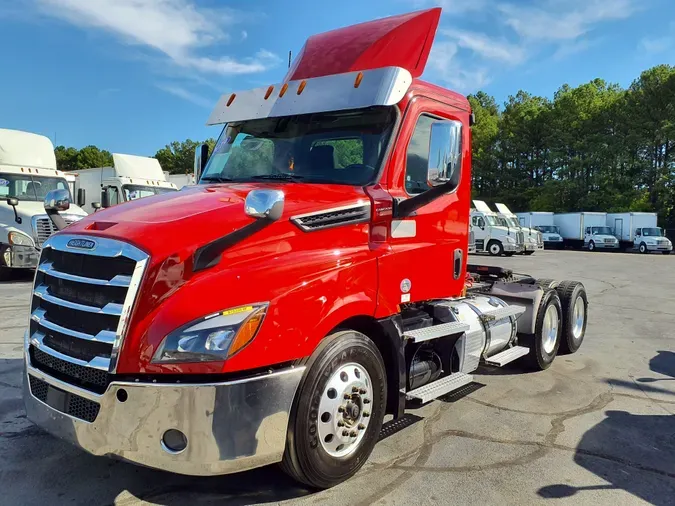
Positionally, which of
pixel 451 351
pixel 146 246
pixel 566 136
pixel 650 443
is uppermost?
pixel 566 136

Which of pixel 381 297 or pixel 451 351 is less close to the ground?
pixel 381 297

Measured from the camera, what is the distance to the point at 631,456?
401 cm

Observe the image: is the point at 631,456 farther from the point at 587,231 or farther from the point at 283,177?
the point at 587,231

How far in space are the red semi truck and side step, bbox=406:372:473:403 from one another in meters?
0.02

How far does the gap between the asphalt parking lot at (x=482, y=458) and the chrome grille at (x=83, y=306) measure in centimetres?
85

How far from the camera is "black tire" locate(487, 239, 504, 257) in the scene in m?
28.7

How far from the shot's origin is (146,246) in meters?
2.85

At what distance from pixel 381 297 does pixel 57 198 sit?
2486 mm

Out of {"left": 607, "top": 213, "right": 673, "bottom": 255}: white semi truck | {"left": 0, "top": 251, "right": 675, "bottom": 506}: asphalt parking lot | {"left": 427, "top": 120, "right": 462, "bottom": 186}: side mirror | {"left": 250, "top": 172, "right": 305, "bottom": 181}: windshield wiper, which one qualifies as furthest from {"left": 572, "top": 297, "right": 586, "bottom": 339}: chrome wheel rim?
{"left": 607, "top": 213, "right": 673, "bottom": 255}: white semi truck

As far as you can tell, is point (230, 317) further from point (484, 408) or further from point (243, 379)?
point (484, 408)

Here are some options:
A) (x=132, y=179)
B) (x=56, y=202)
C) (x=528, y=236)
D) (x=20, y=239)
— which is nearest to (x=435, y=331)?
(x=56, y=202)

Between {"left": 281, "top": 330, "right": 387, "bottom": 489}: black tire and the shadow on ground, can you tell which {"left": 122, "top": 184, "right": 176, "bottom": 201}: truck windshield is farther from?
the shadow on ground

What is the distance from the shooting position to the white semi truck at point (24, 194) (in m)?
12.2

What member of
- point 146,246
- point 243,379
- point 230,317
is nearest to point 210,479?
point 243,379
